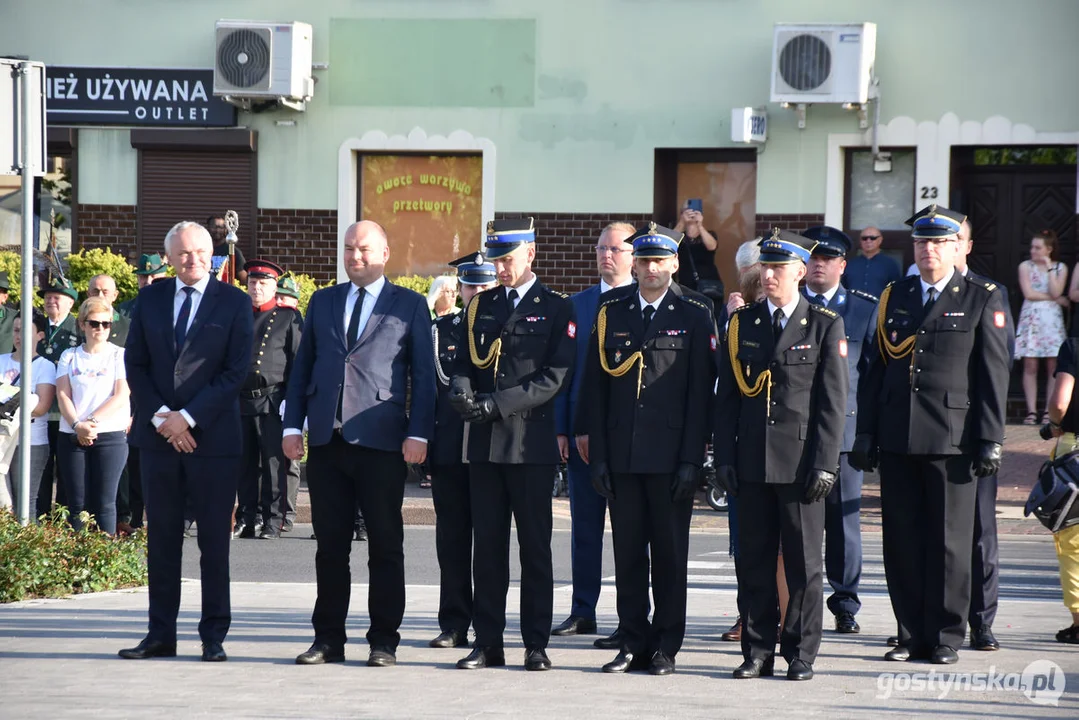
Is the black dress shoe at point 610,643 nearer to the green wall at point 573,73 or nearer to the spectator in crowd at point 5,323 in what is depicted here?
the spectator in crowd at point 5,323

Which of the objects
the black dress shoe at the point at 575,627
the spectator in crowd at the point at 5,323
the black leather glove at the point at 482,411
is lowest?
the black dress shoe at the point at 575,627

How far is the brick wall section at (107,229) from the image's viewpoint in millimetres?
21016

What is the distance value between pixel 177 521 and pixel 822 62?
12.1 meters

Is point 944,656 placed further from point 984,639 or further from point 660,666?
point 660,666

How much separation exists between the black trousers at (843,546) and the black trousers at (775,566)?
4.05ft

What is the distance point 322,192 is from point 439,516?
40.1 feet

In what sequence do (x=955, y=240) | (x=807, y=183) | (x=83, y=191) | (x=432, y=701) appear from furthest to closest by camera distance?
(x=83, y=191)
(x=807, y=183)
(x=955, y=240)
(x=432, y=701)

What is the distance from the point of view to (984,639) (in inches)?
338

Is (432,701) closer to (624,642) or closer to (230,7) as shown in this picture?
(624,642)

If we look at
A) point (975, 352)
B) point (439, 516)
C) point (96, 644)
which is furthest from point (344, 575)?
point (975, 352)

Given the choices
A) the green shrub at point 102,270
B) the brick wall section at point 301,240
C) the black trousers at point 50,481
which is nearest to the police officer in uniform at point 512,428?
the black trousers at point 50,481

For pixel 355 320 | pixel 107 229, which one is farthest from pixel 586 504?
pixel 107 229

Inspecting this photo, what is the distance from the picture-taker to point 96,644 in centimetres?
864

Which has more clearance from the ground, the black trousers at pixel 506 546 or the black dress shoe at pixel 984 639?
the black trousers at pixel 506 546
